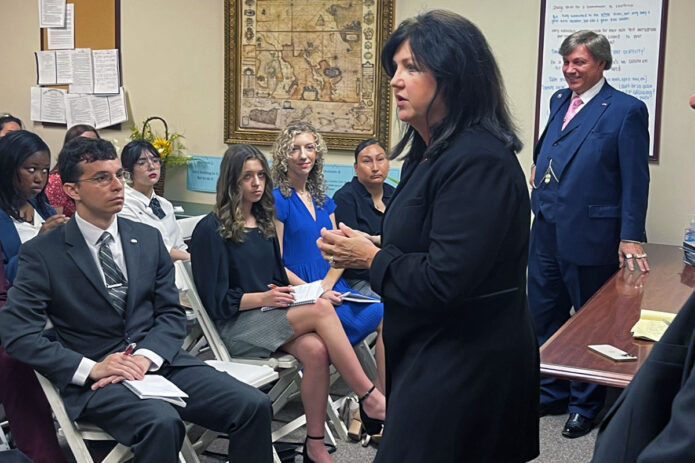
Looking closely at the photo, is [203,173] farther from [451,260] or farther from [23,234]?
[451,260]

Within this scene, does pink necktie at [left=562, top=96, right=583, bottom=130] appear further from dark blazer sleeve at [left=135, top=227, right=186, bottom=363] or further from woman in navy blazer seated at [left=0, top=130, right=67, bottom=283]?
woman in navy blazer seated at [left=0, top=130, right=67, bottom=283]

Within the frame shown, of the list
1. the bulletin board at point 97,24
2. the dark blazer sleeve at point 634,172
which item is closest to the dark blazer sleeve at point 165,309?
the dark blazer sleeve at point 634,172

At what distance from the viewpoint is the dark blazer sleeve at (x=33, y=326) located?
2.56 metres

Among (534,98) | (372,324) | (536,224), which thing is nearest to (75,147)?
(372,324)

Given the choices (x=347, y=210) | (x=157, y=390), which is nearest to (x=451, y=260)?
(x=157, y=390)

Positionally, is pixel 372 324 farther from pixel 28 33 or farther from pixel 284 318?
pixel 28 33

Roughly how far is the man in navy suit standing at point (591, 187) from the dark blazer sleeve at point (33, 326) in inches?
82.3

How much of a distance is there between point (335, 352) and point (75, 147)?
4.01 feet

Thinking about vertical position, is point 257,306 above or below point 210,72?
below

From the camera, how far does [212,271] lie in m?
3.33

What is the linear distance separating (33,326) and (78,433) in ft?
1.15

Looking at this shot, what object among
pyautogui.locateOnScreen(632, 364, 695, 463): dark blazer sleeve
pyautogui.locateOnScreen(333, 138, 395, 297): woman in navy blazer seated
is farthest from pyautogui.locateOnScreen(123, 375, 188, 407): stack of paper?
pyautogui.locateOnScreen(632, 364, 695, 463): dark blazer sleeve

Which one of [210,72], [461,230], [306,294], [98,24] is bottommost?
[306,294]

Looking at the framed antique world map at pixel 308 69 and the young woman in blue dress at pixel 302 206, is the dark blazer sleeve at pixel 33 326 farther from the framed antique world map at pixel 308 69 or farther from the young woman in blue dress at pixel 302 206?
the framed antique world map at pixel 308 69
